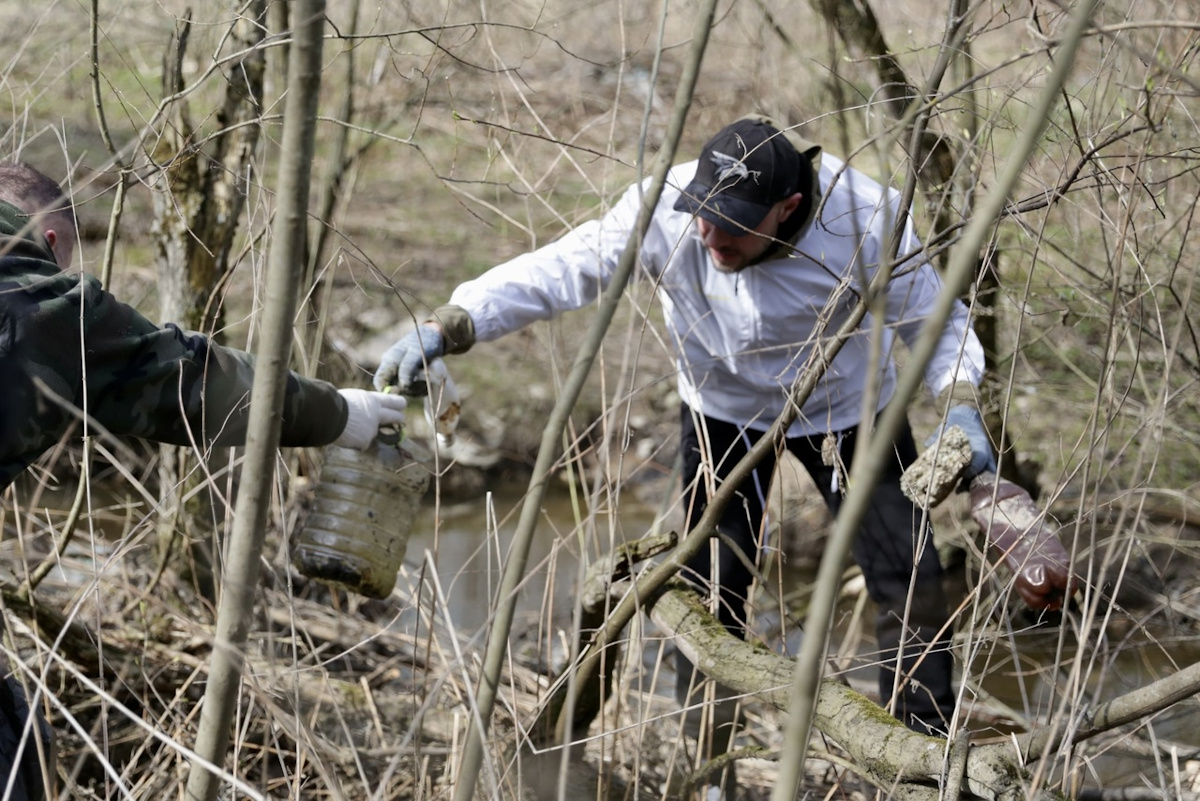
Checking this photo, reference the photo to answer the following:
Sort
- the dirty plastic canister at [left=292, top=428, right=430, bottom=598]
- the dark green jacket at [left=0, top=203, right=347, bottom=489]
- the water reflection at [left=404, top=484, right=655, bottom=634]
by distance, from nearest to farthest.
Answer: the dark green jacket at [left=0, top=203, right=347, bottom=489], the dirty plastic canister at [left=292, top=428, right=430, bottom=598], the water reflection at [left=404, top=484, right=655, bottom=634]

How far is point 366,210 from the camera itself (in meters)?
8.34

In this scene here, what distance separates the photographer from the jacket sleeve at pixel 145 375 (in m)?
1.77

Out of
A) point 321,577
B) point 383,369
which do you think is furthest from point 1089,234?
point 321,577

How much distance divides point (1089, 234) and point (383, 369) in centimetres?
242

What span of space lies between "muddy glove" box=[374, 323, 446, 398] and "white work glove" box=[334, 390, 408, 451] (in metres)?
0.14

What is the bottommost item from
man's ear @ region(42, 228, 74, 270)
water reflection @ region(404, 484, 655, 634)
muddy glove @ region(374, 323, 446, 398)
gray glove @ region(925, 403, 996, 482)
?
water reflection @ region(404, 484, 655, 634)

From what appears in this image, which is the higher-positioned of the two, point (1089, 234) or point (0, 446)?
point (1089, 234)

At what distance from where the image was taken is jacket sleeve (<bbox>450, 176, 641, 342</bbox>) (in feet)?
9.20

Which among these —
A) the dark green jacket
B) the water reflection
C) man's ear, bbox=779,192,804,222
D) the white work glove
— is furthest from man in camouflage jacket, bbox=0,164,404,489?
the water reflection

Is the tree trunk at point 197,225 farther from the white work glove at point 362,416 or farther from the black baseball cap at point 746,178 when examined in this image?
the black baseball cap at point 746,178

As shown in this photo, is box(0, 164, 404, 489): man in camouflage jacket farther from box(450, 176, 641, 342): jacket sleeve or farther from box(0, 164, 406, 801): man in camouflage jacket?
box(450, 176, 641, 342): jacket sleeve

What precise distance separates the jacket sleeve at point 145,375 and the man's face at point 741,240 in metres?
1.08

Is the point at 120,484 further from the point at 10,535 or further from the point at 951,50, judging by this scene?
the point at 951,50

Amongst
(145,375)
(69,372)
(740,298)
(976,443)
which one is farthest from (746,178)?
(69,372)
